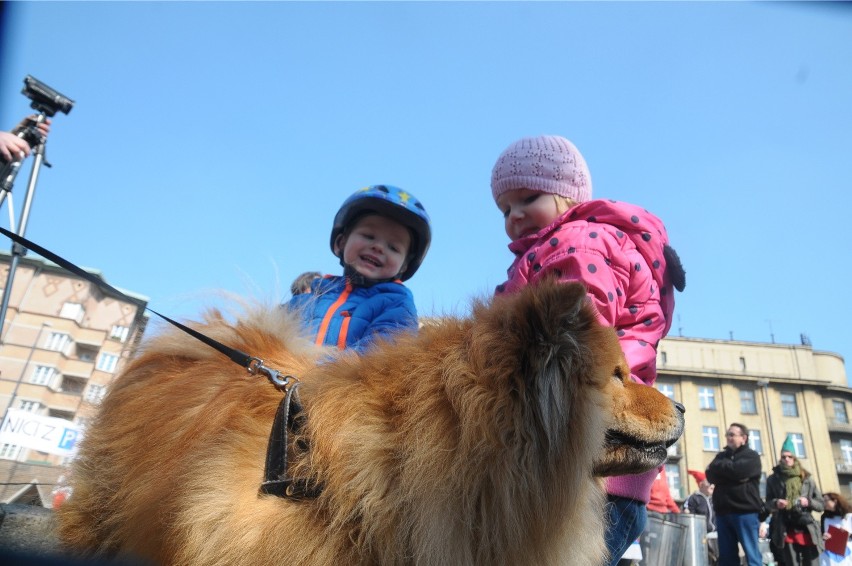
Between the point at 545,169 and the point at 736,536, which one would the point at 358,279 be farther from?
the point at 736,536

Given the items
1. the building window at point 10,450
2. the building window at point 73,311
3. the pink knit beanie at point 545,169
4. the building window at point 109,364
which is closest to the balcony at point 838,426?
the building window at point 109,364

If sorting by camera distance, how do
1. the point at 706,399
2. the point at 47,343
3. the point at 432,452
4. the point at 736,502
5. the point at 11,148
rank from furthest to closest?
the point at 706,399, the point at 47,343, the point at 736,502, the point at 11,148, the point at 432,452

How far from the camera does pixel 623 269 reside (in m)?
2.36

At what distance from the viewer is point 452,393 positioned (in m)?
1.85

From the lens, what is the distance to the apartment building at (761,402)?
4497 cm

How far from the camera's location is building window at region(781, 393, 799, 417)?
154 feet

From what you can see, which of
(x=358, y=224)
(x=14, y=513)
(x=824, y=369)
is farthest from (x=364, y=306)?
(x=824, y=369)

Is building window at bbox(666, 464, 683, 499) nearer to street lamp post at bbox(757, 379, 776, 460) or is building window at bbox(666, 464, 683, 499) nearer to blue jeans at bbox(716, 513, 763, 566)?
street lamp post at bbox(757, 379, 776, 460)

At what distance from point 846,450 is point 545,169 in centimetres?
6117

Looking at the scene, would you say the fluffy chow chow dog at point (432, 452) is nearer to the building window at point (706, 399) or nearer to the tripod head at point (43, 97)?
the tripod head at point (43, 97)

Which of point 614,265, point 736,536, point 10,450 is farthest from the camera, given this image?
point 10,450

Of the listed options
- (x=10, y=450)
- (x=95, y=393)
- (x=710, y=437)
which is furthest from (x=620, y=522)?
(x=710, y=437)

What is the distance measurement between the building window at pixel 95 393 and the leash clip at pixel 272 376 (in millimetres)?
1426

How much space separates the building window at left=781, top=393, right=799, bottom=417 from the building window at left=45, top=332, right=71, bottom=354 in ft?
172
